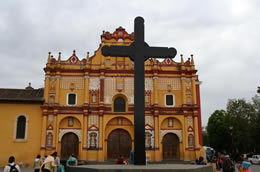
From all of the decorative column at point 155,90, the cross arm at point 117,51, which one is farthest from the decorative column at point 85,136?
the cross arm at point 117,51

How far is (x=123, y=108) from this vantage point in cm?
2827

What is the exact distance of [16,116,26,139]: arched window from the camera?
2683cm

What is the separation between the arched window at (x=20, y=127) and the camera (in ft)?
88.0

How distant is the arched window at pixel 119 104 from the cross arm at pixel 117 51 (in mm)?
19462

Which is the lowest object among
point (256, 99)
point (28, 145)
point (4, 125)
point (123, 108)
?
point (28, 145)

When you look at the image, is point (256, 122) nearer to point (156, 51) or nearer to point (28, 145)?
point (28, 145)

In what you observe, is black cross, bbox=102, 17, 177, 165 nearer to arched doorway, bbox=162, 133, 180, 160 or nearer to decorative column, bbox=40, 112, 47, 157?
decorative column, bbox=40, 112, 47, 157

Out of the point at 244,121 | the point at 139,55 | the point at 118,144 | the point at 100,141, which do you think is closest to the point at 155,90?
the point at 118,144

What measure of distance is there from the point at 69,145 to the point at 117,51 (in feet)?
65.3

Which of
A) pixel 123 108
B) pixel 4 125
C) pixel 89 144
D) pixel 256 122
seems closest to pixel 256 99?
pixel 256 122

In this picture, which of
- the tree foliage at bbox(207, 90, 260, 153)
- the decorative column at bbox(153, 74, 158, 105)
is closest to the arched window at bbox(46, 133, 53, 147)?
the decorative column at bbox(153, 74, 158, 105)

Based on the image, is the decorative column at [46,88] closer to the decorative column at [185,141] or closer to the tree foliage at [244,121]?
the decorative column at [185,141]

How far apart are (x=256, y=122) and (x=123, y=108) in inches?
867

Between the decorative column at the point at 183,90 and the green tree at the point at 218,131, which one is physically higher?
the decorative column at the point at 183,90
